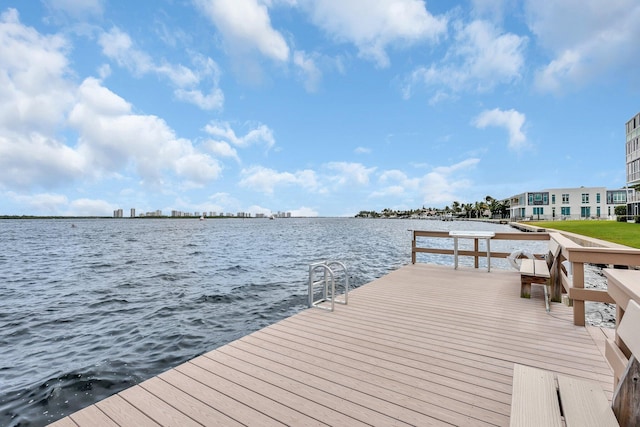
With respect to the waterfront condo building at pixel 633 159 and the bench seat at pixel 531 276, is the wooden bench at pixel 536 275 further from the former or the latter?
the waterfront condo building at pixel 633 159

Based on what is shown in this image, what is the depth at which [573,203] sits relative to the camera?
67.1m

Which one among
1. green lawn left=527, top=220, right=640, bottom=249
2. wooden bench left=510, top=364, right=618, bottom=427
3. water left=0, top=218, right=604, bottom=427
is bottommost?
water left=0, top=218, right=604, bottom=427

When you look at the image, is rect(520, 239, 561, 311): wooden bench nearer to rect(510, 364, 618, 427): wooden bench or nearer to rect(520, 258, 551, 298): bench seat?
rect(520, 258, 551, 298): bench seat

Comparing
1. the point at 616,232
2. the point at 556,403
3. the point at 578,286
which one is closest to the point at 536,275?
the point at 578,286

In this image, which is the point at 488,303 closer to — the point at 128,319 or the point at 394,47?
the point at 128,319

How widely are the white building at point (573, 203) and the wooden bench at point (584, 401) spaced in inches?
3188

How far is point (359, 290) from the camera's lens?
6438mm

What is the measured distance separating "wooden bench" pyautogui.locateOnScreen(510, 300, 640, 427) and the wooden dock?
62 centimetres

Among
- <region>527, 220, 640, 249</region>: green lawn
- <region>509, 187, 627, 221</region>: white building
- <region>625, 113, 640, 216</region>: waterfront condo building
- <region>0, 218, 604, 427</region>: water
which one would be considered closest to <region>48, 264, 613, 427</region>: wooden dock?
<region>0, 218, 604, 427</region>: water

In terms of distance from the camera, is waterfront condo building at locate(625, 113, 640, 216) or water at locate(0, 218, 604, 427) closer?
water at locate(0, 218, 604, 427)

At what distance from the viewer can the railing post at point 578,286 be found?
400 cm

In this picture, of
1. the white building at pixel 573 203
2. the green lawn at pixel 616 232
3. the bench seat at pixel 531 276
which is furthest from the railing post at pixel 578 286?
the white building at pixel 573 203

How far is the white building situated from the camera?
6544 cm

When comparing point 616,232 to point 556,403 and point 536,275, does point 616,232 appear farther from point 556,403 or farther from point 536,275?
point 556,403
